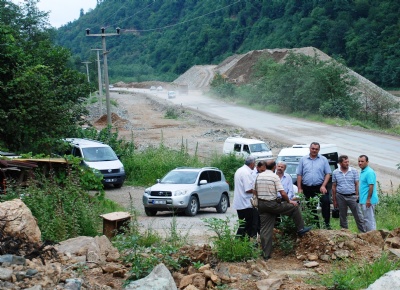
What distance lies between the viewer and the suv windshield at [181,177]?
2108cm

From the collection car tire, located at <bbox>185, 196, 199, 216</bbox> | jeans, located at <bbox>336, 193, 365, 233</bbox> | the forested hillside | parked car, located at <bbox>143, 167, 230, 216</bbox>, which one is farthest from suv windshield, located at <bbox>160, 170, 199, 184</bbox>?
the forested hillside

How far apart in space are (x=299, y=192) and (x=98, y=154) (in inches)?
728

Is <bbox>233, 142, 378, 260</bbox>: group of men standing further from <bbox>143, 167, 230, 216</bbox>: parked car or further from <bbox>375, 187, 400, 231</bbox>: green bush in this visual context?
<bbox>143, 167, 230, 216</bbox>: parked car

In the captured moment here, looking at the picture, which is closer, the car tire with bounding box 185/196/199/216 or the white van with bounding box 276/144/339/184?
the car tire with bounding box 185/196/199/216

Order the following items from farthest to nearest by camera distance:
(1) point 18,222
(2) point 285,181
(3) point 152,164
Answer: (3) point 152,164 < (2) point 285,181 < (1) point 18,222

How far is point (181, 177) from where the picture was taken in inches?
842

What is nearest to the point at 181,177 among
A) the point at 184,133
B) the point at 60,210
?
the point at 60,210

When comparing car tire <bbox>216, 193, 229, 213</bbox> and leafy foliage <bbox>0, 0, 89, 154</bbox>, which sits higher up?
leafy foliage <bbox>0, 0, 89, 154</bbox>

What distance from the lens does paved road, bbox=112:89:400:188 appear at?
3519 cm

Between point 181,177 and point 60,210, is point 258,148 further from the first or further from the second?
point 60,210

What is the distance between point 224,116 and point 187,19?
4505 inches

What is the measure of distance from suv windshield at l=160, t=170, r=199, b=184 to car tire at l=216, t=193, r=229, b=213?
57.1 inches

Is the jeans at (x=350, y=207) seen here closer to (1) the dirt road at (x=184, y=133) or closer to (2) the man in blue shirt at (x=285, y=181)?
(2) the man in blue shirt at (x=285, y=181)

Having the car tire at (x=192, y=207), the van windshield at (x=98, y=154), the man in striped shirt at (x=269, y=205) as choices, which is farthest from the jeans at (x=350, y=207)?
the van windshield at (x=98, y=154)
